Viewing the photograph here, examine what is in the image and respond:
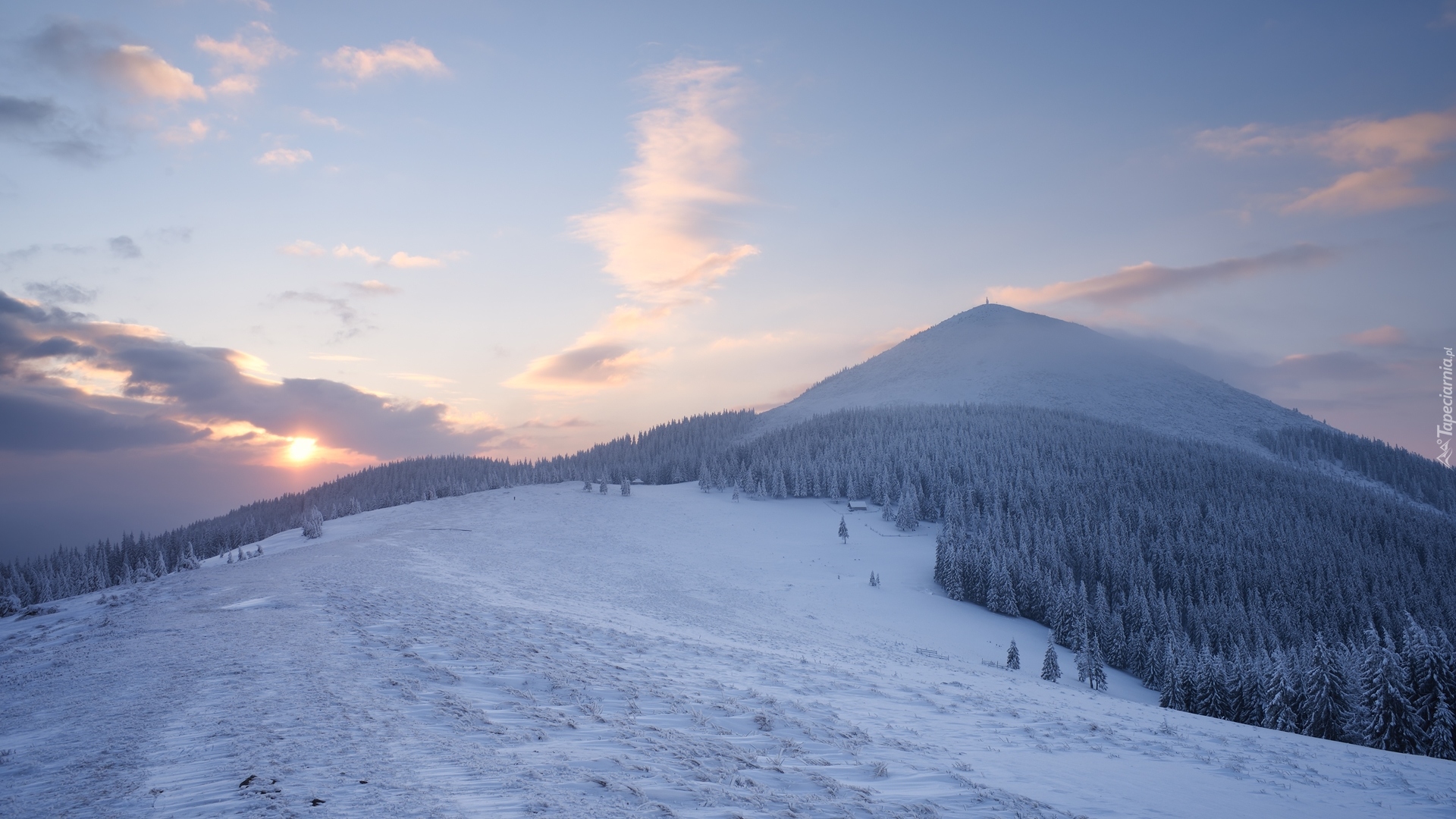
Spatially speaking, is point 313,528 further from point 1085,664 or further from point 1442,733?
point 1442,733

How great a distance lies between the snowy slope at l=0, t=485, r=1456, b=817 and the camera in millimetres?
8852

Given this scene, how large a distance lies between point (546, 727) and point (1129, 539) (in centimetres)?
10076

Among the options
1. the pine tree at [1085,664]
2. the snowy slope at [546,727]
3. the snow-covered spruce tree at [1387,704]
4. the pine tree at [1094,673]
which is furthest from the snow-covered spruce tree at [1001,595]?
the snowy slope at [546,727]

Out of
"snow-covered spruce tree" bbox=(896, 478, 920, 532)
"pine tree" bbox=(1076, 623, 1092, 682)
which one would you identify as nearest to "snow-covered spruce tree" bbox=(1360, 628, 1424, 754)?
"pine tree" bbox=(1076, 623, 1092, 682)

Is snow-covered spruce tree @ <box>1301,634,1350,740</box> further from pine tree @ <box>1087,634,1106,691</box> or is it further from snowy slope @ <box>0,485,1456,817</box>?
snowy slope @ <box>0,485,1456,817</box>

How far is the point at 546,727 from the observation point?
11.6 m

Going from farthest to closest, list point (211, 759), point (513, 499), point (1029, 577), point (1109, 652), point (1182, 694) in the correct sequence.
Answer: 1. point (513, 499)
2. point (1029, 577)
3. point (1109, 652)
4. point (1182, 694)
5. point (211, 759)

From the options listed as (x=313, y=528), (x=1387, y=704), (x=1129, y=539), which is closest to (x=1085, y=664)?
(x=1387, y=704)

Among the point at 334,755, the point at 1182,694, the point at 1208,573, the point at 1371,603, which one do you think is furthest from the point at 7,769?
the point at 1371,603

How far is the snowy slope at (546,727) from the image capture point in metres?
8.85

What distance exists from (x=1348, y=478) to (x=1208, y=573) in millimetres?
131995

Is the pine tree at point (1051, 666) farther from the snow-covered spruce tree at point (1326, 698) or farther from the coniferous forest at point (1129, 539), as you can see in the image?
the snow-covered spruce tree at point (1326, 698)

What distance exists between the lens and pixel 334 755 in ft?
31.4

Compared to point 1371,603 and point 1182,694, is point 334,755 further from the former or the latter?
point 1371,603
